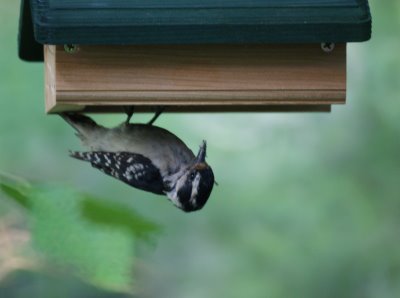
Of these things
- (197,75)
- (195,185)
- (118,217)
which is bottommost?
(195,185)

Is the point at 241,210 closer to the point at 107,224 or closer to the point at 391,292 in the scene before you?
the point at 391,292

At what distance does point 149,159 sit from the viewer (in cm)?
357

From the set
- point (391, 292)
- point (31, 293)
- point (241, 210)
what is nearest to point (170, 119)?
point (241, 210)

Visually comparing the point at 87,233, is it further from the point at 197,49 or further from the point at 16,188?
the point at 197,49

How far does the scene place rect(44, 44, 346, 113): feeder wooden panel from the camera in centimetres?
279

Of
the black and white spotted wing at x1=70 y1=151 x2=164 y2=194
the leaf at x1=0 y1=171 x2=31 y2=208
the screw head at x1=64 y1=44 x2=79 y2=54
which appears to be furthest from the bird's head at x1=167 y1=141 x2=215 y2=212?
the leaf at x1=0 y1=171 x2=31 y2=208

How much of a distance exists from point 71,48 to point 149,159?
88cm

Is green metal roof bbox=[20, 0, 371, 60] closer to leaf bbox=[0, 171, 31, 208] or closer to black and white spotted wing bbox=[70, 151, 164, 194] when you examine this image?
black and white spotted wing bbox=[70, 151, 164, 194]

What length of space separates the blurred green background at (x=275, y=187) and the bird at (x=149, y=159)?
137cm

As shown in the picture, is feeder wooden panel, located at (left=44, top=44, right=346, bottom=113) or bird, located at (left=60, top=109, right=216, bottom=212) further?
bird, located at (left=60, top=109, right=216, bottom=212)

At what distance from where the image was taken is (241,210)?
5543 millimetres

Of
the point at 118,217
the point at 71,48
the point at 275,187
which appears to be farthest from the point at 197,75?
the point at 275,187

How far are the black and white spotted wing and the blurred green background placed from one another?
4.84 ft

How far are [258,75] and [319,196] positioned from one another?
276 centimetres
